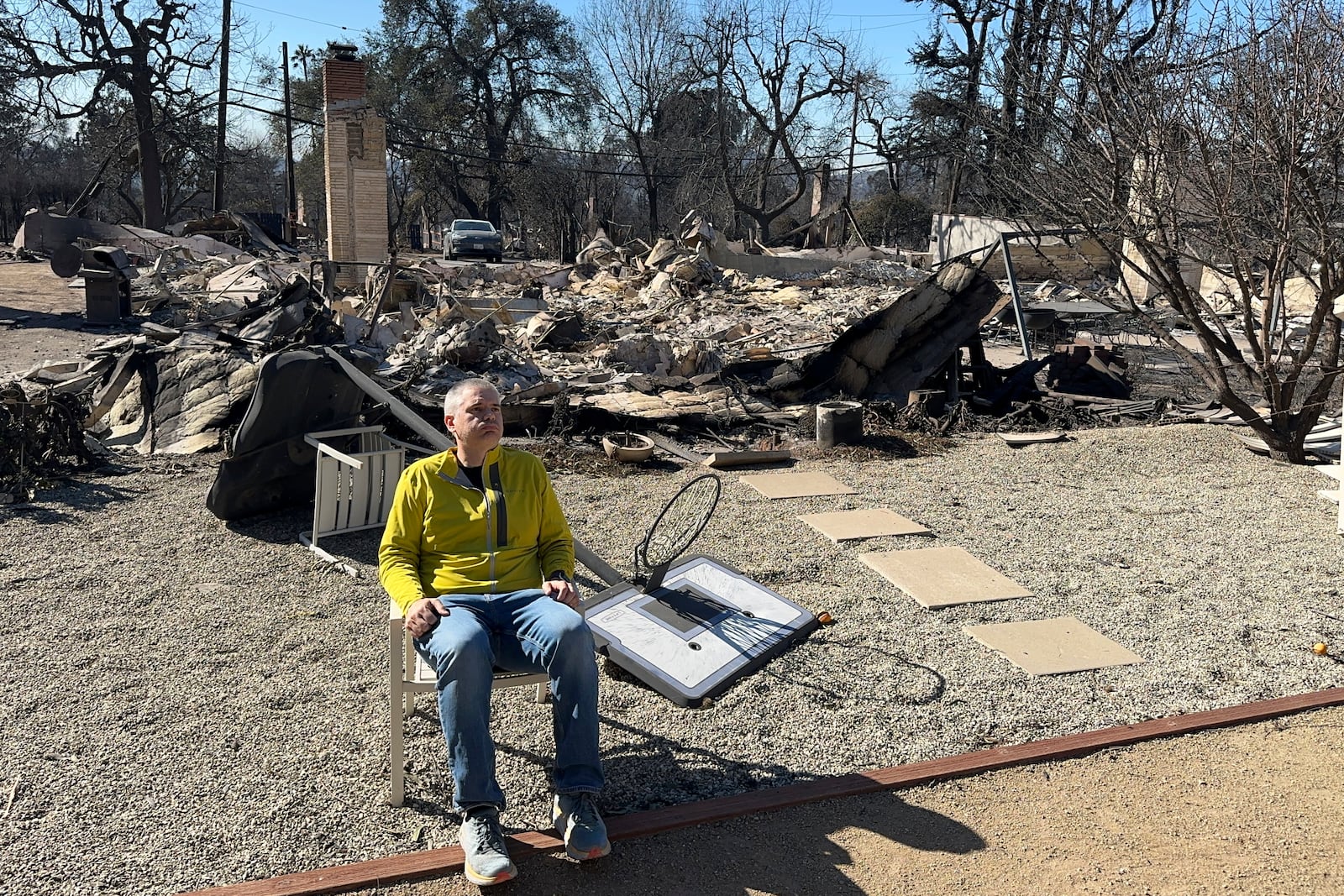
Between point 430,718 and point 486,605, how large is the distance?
759 millimetres

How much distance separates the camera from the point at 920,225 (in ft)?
133

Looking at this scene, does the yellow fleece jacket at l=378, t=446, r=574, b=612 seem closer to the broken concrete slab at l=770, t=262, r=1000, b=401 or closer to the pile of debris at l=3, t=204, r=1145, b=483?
the pile of debris at l=3, t=204, r=1145, b=483

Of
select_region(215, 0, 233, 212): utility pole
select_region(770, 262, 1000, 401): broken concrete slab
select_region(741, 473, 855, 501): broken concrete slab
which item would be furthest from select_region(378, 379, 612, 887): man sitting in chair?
select_region(215, 0, 233, 212): utility pole

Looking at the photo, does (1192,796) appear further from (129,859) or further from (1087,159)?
(1087,159)

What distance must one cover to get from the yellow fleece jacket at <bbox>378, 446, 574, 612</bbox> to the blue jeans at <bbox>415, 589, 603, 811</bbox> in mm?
126

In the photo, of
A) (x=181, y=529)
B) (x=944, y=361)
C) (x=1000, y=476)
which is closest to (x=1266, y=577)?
(x=1000, y=476)

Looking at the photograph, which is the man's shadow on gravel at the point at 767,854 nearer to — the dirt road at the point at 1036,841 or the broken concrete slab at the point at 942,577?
Result: the dirt road at the point at 1036,841

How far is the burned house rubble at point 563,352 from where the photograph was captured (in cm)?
811

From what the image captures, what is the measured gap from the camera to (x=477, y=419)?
10.8 feet

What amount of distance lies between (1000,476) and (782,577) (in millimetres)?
2855

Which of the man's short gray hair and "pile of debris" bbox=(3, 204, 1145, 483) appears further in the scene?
"pile of debris" bbox=(3, 204, 1145, 483)

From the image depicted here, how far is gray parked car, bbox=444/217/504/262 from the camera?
32875 millimetres

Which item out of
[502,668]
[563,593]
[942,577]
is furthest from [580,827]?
[942,577]

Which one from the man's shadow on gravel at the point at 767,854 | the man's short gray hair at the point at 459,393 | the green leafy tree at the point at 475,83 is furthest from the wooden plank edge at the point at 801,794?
the green leafy tree at the point at 475,83
